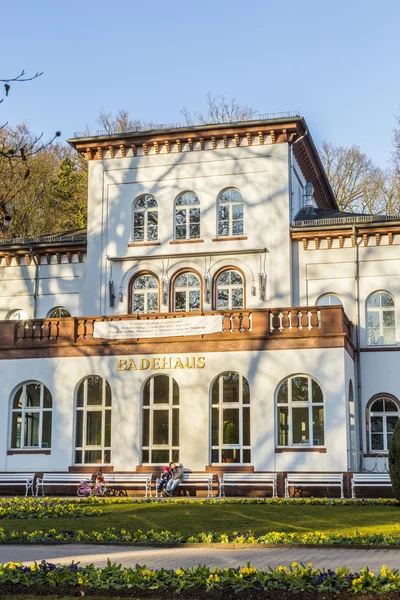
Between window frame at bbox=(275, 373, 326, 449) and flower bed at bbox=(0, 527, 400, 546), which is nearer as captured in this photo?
flower bed at bbox=(0, 527, 400, 546)

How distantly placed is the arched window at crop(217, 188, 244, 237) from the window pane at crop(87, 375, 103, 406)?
7.01 meters

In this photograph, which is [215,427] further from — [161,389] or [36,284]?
[36,284]

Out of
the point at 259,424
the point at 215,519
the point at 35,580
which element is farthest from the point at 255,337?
the point at 35,580

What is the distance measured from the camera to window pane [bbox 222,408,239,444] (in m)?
26.7

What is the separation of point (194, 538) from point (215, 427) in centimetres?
1341

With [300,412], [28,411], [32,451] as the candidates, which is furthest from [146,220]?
[300,412]

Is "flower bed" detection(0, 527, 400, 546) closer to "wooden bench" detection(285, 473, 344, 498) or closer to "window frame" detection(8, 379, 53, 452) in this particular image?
"wooden bench" detection(285, 473, 344, 498)

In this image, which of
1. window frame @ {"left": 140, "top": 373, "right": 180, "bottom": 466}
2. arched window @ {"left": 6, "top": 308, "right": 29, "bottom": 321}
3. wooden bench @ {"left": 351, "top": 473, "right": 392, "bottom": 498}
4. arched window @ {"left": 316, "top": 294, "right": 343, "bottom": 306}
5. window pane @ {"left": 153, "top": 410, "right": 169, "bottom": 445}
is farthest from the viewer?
arched window @ {"left": 6, "top": 308, "right": 29, "bottom": 321}

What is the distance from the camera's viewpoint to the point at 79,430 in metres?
28.0

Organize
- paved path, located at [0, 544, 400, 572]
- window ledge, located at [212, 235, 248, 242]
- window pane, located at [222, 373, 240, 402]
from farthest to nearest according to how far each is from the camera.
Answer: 1. window ledge, located at [212, 235, 248, 242]
2. window pane, located at [222, 373, 240, 402]
3. paved path, located at [0, 544, 400, 572]

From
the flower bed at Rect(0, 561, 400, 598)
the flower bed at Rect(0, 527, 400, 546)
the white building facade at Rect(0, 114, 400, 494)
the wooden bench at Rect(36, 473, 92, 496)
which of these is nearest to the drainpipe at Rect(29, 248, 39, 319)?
the white building facade at Rect(0, 114, 400, 494)

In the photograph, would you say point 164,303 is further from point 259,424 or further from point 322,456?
point 322,456

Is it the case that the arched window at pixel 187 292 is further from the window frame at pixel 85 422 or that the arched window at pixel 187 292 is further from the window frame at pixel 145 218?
the window frame at pixel 85 422

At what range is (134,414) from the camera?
27375 millimetres
